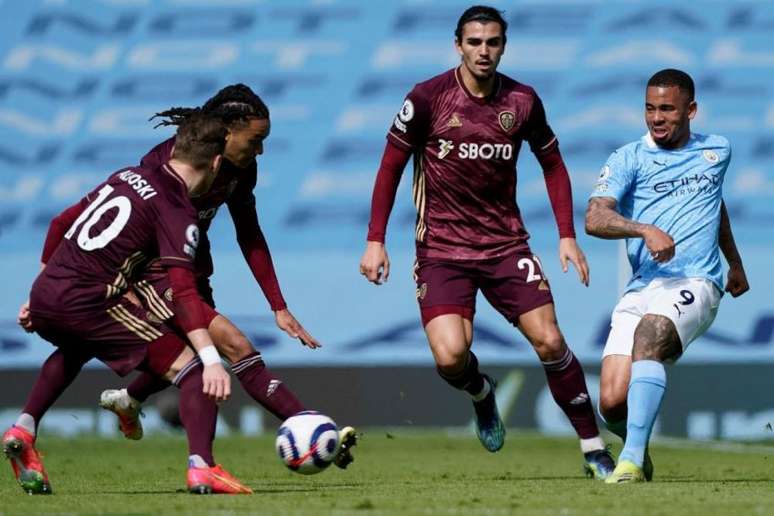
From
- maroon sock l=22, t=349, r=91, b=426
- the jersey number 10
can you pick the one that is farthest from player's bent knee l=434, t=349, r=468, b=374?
the jersey number 10

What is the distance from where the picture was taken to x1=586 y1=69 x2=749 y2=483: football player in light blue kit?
816cm

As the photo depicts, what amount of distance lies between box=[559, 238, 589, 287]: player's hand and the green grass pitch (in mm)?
1082

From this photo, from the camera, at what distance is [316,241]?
53.9 ft

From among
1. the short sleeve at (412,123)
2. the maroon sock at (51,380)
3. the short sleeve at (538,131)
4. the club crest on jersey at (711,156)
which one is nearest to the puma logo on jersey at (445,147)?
the short sleeve at (412,123)

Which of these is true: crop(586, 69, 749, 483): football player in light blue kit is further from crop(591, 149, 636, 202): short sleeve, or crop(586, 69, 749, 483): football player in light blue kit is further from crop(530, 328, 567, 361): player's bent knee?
crop(530, 328, 567, 361): player's bent knee

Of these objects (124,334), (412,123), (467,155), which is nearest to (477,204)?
(467,155)

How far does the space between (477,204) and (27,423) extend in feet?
8.81

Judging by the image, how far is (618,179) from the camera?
8602 mm

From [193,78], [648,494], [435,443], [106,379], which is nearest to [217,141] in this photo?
[648,494]

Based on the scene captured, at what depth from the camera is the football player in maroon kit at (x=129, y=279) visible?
7.30m

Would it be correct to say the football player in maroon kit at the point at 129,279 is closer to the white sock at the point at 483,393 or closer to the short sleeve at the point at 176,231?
the short sleeve at the point at 176,231

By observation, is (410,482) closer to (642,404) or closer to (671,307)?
(642,404)

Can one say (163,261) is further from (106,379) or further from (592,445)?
(106,379)

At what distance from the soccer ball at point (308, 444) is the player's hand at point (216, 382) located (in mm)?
779
